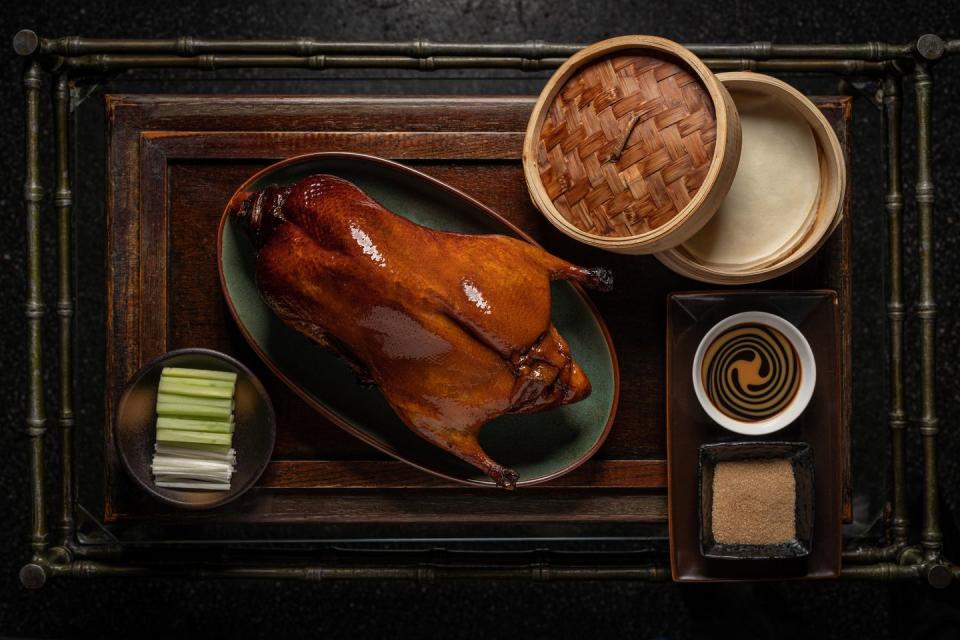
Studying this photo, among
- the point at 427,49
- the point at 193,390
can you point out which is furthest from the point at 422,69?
the point at 193,390

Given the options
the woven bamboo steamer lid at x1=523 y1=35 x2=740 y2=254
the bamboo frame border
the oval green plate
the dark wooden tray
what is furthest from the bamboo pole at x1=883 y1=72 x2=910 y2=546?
the oval green plate

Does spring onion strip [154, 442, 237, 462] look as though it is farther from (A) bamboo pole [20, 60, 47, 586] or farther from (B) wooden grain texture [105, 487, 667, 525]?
(A) bamboo pole [20, 60, 47, 586]

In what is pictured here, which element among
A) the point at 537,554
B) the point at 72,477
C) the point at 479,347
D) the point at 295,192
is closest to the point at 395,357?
the point at 479,347

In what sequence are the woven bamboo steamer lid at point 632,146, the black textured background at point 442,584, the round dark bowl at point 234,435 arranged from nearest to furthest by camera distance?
1. the woven bamboo steamer lid at point 632,146
2. the round dark bowl at point 234,435
3. the black textured background at point 442,584

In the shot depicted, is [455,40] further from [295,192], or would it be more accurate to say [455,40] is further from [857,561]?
[857,561]

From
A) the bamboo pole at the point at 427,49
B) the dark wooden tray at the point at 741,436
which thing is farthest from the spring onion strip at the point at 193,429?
the dark wooden tray at the point at 741,436

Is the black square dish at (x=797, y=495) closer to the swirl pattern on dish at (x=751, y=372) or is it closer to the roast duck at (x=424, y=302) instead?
the swirl pattern on dish at (x=751, y=372)
